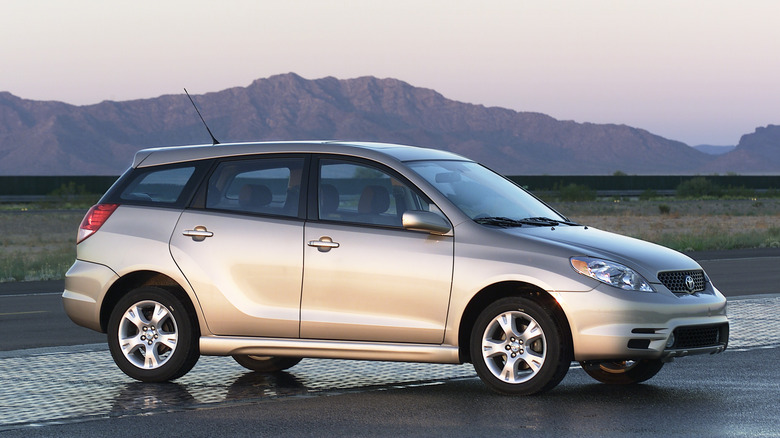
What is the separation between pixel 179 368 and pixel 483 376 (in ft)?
7.92

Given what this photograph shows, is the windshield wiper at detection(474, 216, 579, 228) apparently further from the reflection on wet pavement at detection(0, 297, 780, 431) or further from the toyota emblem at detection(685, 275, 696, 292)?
the reflection on wet pavement at detection(0, 297, 780, 431)

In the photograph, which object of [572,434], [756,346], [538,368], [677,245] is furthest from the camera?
[677,245]

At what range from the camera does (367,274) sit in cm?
935

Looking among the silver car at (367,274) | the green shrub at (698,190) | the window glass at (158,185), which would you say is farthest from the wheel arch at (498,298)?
the green shrub at (698,190)

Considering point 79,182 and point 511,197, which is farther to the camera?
point 79,182

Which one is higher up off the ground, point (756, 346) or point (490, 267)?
point (490, 267)

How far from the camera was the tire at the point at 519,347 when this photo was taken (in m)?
8.89

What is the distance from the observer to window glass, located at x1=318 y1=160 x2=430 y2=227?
376 inches

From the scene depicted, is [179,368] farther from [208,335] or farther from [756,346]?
[756,346]

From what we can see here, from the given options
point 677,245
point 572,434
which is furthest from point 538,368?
point 677,245

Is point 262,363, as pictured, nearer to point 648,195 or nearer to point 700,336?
point 700,336

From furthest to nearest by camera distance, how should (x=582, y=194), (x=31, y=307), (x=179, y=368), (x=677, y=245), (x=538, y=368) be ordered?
1. (x=582, y=194)
2. (x=677, y=245)
3. (x=31, y=307)
4. (x=179, y=368)
5. (x=538, y=368)

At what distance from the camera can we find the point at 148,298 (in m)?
10.0

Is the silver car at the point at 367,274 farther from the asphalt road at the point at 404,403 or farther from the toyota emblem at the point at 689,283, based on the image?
the asphalt road at the point at 404,403
